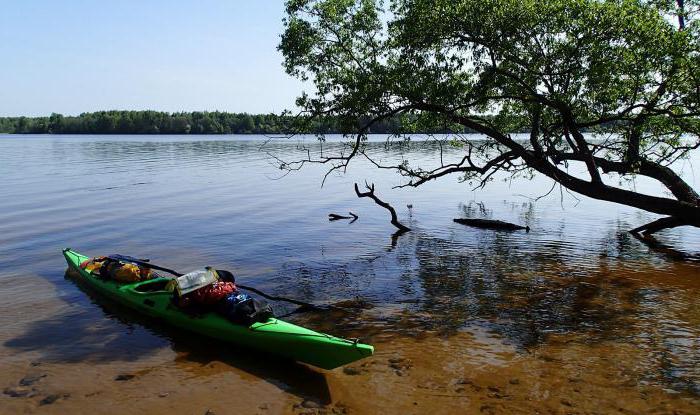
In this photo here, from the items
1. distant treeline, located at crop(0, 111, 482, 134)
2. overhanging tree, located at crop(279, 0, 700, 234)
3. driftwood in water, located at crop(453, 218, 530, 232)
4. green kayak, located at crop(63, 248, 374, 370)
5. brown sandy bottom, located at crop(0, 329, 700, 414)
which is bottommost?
brown sandy bottom, located at crop(0, 329, 700, 414)

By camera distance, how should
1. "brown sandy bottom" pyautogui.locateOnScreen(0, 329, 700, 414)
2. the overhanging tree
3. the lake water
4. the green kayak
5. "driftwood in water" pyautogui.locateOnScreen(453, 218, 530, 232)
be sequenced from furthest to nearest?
1. "driftwood in water" pyautogui.locateOnScreen(453, 218, 530, 232)
2. the overhanging tree
3. the green kayak
4. the lake water
5. "brown sandy bottom" pyautogui.locateOnScreen(0, 329, 700, 414)

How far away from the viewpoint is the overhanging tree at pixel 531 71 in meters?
12.9

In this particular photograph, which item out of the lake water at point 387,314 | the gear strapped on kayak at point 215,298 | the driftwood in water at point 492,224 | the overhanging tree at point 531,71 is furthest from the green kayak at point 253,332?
the driftwood in water at point 492,224

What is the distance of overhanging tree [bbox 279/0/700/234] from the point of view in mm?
12859

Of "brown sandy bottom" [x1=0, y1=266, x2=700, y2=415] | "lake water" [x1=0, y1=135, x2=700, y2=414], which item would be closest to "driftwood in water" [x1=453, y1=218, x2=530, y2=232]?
"lake water" [x1=0, y1=135, x2=700, y2=414]

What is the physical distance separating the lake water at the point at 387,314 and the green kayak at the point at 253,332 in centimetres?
28

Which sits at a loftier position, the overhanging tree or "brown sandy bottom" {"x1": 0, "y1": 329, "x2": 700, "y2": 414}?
the overhanging tree

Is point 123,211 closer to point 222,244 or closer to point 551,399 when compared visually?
point 222,244

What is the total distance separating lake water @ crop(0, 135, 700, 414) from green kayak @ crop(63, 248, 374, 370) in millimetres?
278

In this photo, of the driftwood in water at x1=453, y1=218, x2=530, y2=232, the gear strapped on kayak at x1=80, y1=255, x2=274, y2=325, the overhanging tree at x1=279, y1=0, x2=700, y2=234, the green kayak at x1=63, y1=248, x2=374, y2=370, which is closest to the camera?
the green kayak at x1=63, y1=248, x2=374, y2=370

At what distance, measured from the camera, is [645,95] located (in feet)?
48.6

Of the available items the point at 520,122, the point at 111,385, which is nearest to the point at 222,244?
the point at 111,385

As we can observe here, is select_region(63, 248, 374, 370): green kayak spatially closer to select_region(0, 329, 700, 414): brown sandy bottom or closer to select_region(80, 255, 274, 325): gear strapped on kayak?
select_region(80, 255, 274, 325): gear strapped on kayak

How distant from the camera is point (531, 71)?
13.9 metres
